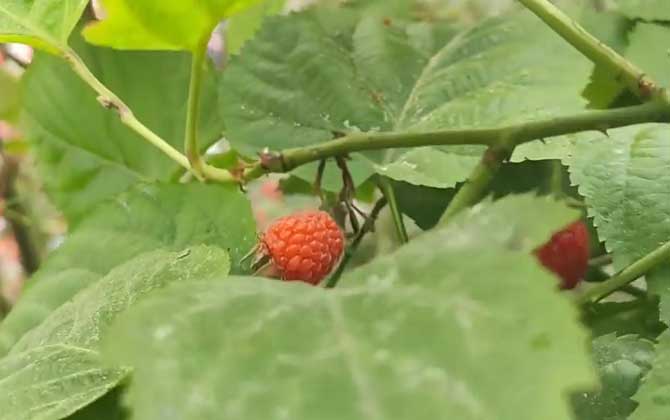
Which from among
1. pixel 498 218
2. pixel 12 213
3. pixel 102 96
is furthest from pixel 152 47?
pixel 12 213

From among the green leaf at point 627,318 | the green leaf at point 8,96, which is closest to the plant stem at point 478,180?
the green leaf at point 627,318

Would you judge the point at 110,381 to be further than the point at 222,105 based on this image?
No

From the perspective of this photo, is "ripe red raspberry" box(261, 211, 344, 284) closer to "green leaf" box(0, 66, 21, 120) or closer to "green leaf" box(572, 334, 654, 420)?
"green leaf" box(572, 334, 654, 420)

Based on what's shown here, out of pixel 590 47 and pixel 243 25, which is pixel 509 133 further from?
pixel 243 25

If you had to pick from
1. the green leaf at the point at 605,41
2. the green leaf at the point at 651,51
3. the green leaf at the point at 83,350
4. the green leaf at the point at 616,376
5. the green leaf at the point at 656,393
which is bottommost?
the green leaf at the point at 616,376

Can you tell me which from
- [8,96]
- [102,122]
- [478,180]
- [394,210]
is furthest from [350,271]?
[8,96]

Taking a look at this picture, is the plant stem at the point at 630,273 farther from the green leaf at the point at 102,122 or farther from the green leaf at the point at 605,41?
the green leaf at the point at 102,122

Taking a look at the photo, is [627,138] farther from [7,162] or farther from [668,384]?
[7,162]
